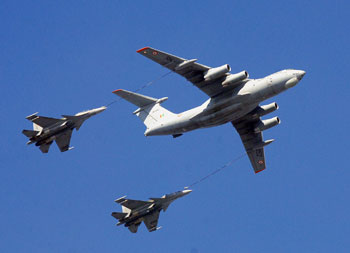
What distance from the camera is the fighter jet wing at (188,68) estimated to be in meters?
47.7

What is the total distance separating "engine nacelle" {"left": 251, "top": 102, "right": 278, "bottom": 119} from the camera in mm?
52688

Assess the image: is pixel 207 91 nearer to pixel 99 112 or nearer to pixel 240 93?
pixel 240 93

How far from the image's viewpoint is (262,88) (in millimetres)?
48312

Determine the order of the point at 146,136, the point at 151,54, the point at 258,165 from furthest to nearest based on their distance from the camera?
the point at 258,165
the point at 146,136
the point at 151,54

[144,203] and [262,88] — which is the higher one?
[262,88]

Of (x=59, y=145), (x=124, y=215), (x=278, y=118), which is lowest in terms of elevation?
(x=124, y=215)

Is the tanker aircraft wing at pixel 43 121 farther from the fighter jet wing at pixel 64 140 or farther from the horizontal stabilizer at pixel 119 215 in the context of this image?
the horizontal stabilizer at pixel 119 215

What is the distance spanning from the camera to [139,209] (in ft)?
181

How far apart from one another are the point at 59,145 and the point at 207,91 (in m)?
13.9

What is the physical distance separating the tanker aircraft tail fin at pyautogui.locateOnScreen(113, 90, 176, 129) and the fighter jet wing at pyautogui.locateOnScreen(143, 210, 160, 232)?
7.51 m

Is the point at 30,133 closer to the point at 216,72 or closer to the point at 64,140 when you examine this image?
the point at 64,140

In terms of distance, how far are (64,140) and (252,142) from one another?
16.1m

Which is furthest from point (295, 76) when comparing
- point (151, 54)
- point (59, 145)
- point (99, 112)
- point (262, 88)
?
A: point (59, 145)

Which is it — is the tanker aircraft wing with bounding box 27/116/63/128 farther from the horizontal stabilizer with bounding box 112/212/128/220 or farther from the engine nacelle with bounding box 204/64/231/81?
the engine nacelle with bounding box 204/64/231/81
